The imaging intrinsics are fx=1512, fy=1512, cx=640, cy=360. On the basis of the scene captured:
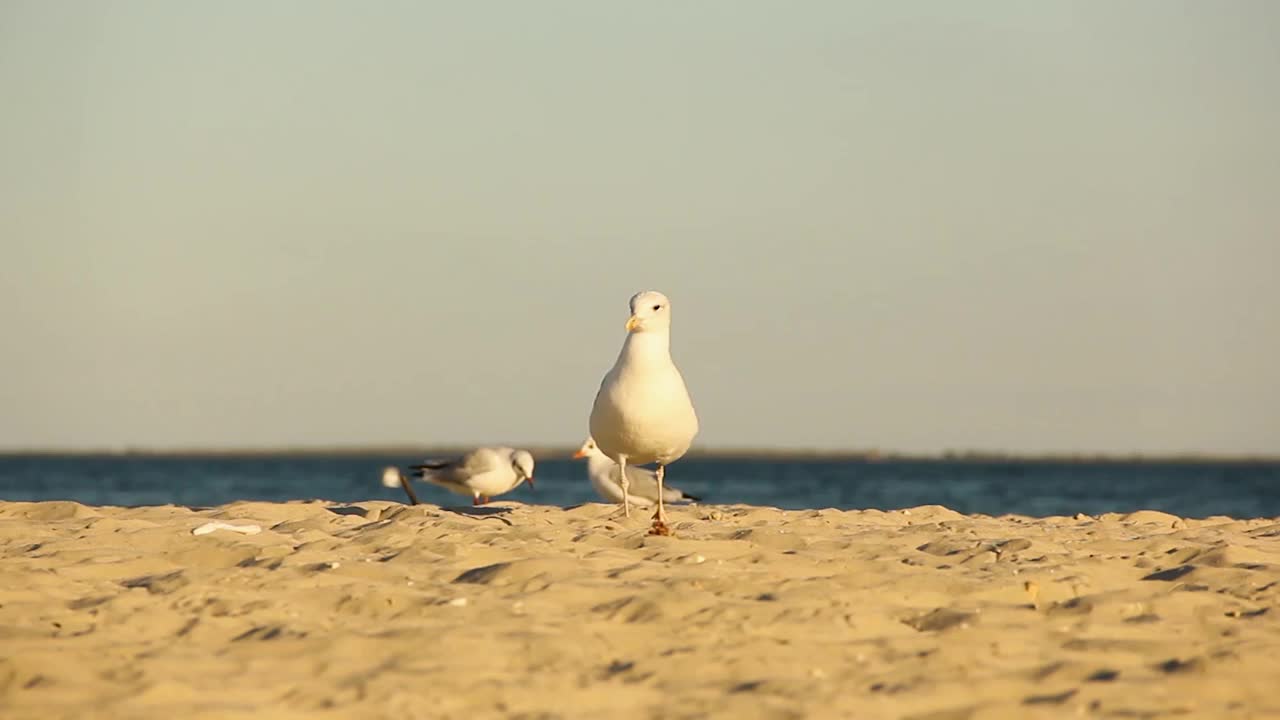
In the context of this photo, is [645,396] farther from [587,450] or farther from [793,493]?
[793,493]

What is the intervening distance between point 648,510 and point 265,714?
7.26 metres

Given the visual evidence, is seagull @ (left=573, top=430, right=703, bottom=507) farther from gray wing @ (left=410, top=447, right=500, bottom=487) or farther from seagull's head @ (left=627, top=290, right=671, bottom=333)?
seagull's head @ (left=627, top=290, right=671, bottom=333)

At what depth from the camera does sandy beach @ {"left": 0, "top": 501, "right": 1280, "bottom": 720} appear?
496 cm

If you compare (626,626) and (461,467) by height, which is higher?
(461,467)

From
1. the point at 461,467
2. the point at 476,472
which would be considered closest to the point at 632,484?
the point at 476,472

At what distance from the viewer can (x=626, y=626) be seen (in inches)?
230

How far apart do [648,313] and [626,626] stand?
12.3 ft

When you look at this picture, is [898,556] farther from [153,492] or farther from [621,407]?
[153,492]

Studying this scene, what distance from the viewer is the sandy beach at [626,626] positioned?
4965mm

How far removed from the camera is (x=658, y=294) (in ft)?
31.0

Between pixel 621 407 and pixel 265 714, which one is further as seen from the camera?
pixel 621 407

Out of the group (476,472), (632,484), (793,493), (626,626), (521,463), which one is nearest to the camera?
(626,626)

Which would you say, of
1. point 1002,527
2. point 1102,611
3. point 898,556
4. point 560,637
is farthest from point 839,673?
point 1002,527

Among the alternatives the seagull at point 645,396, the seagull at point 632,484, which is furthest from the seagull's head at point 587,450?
the seagull at point 645,396
